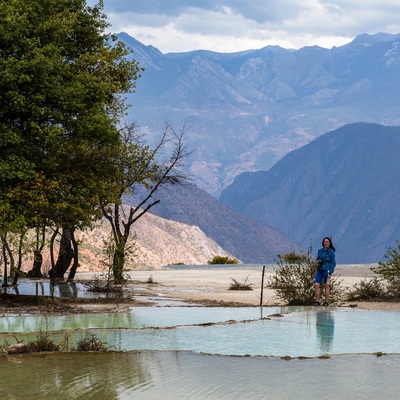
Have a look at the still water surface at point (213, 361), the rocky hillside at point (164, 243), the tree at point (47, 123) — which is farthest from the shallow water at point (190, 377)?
the rocky hillside at point (164, 243)

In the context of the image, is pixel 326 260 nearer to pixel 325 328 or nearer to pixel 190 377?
pixel 325 328

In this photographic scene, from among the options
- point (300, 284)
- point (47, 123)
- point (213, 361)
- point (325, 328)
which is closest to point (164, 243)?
point (300, 284)

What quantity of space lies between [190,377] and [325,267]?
488 inches

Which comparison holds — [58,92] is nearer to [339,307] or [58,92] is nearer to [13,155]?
[13,155]

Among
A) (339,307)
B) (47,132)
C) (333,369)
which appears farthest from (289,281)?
(333,369)

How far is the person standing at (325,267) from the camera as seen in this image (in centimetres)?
2292

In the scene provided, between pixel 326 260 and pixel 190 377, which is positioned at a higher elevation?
pixel 326 260

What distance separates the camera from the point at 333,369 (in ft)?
38.7

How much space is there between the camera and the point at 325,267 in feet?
75.3

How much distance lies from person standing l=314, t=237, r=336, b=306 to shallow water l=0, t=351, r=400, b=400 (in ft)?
32.6

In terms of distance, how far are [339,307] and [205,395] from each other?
45.6 ft

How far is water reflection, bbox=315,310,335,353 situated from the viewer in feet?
48.2

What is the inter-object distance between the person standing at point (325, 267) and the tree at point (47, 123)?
24.0 feet

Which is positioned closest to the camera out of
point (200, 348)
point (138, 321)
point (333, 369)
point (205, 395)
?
point (205, 395)
